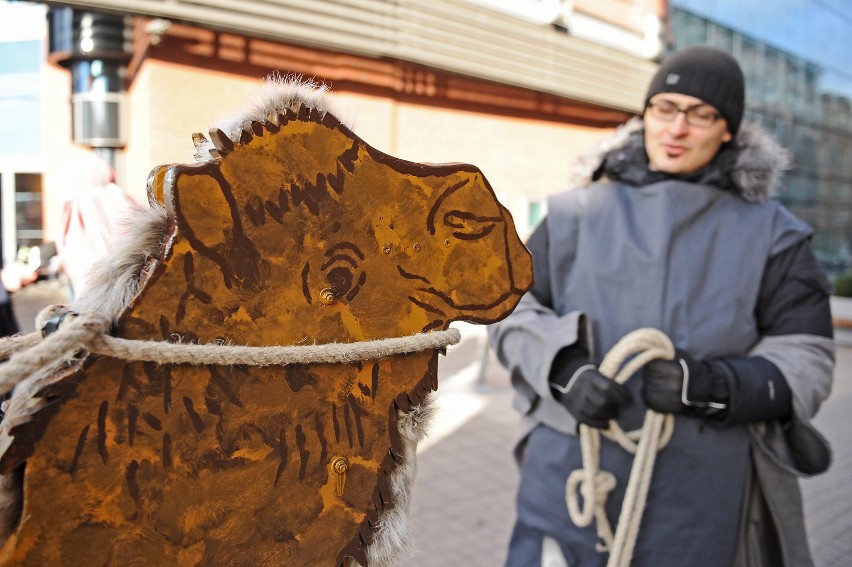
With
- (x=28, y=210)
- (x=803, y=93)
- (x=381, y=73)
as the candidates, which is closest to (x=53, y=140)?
(x=28, y=210)

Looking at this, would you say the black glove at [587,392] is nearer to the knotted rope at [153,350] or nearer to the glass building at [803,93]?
the knotted rope at [153,350]

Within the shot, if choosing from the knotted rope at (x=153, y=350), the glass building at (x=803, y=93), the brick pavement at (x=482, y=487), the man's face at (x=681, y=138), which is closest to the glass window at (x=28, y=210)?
the brick pavement at (x=482, y=487)

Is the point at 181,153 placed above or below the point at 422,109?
below

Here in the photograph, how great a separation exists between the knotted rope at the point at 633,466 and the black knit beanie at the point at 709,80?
0.67m

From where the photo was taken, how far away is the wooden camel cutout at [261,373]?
638 mm

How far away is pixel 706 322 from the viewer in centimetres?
163

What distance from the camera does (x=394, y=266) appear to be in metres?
0.79

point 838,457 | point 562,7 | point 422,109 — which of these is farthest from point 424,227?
point 562,7

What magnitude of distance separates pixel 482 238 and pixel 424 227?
89mm

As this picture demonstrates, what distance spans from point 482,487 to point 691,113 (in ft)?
9.24

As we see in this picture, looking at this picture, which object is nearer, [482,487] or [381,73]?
[482,487]

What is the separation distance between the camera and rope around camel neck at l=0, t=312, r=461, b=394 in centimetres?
60

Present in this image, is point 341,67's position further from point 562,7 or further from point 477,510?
point 477,510

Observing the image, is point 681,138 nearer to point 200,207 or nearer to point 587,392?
point 587,392
